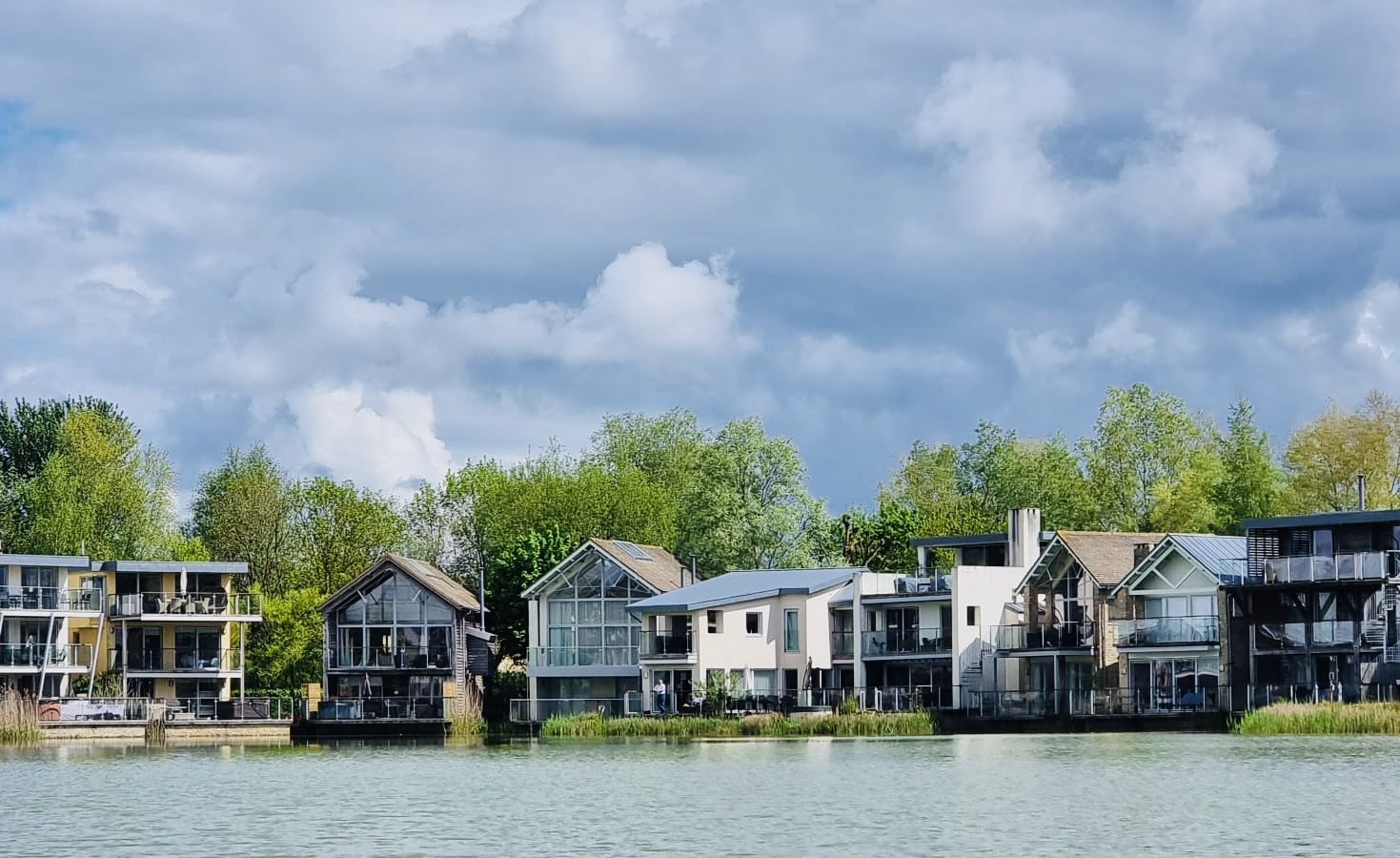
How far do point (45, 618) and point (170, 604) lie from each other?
5247 millimetres

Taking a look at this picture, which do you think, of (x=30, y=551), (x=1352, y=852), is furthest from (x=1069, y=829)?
(x=30, y=551)

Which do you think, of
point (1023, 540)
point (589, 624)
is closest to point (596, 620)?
point (589, 624)

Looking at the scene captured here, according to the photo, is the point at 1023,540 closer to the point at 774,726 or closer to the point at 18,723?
the point at 774,726

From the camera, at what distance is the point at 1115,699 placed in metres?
69.8

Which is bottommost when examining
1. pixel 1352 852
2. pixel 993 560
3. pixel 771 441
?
pixel 1352 852

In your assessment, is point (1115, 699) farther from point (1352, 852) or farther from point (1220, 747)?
point (1352, 852)

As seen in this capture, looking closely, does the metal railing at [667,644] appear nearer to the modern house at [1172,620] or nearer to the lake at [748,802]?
the modern house at [1172,620]

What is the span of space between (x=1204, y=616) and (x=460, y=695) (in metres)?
31.2

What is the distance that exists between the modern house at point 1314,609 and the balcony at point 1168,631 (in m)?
1.55

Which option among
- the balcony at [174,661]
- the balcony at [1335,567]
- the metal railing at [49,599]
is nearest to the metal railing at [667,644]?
the balcony at [174,661]

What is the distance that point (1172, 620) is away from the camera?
236 ft

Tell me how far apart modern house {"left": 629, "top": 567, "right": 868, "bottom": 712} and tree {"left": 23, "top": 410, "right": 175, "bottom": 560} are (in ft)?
98.0

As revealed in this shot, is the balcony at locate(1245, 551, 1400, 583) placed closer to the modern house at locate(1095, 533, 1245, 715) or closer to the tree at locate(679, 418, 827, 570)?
the modern house at locate(1095, 533, 1245, 715)

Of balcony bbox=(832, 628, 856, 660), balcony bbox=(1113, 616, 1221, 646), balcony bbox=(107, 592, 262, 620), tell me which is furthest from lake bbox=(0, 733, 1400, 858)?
balcony bbox=(107, 592, 262, 620)
